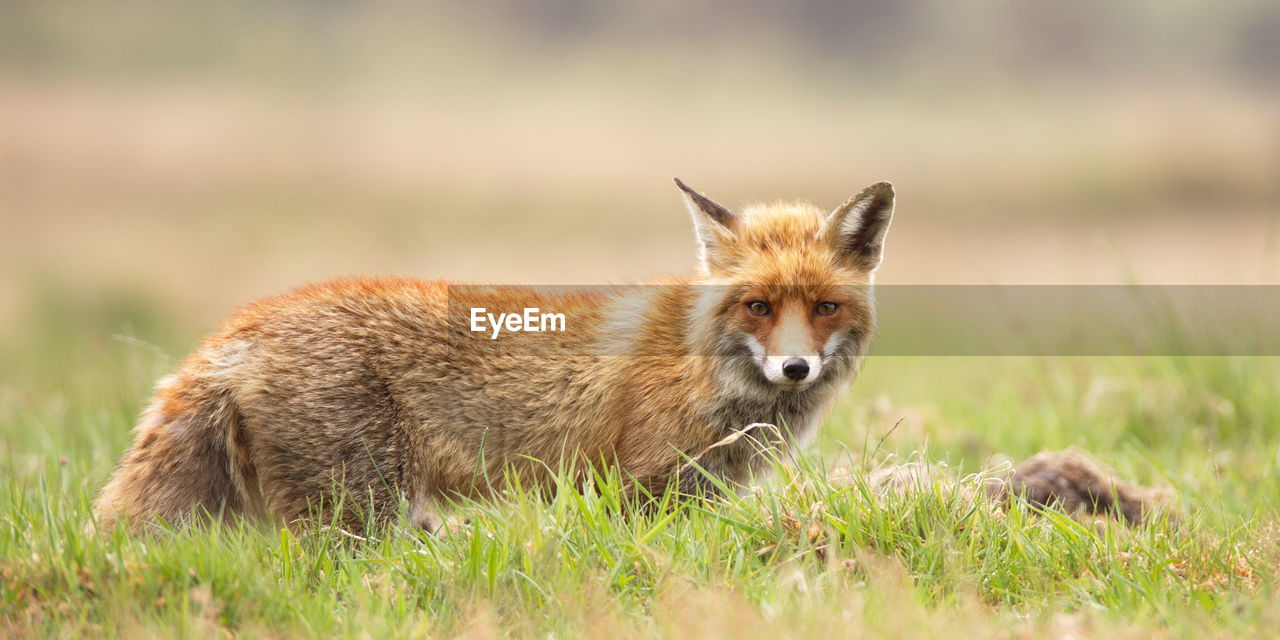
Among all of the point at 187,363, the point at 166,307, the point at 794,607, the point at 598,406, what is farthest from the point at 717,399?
the point at 166,307

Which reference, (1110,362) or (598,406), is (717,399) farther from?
(1110,362)

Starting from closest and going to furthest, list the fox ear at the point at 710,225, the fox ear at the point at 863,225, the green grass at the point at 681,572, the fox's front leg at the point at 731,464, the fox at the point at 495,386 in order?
the green grass at the point at 681,572
the fox at the point at 495,386
the fox's front leg at the point at 731,464
the fox ear at the point at 863,225
the fox ear at the point at 710,225

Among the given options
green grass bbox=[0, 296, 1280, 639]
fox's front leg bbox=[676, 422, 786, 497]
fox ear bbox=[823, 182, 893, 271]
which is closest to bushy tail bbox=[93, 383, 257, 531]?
green grass bbox=[0, 296, 1280, 639]

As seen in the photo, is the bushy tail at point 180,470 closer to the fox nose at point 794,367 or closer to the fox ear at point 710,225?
the fox ear at point 710,225

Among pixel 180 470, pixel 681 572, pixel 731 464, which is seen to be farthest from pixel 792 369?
pixel 180 470

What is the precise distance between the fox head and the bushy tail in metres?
2.21

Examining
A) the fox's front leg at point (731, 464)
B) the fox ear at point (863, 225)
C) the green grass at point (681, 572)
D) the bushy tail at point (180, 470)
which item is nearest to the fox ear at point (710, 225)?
the fox ear at point (863, 225)

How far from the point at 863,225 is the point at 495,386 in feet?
6.39

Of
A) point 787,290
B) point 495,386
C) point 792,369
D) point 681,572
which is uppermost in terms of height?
point 787,290

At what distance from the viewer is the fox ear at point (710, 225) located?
541cm

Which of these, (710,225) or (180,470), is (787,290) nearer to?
(710,225)

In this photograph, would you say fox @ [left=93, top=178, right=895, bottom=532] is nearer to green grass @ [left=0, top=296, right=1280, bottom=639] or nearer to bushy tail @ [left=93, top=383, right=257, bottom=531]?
bushy tail @ [left=93, top=383, right=257, bottom=531]

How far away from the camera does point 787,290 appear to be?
5.15m

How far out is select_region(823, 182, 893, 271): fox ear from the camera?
5266mm
